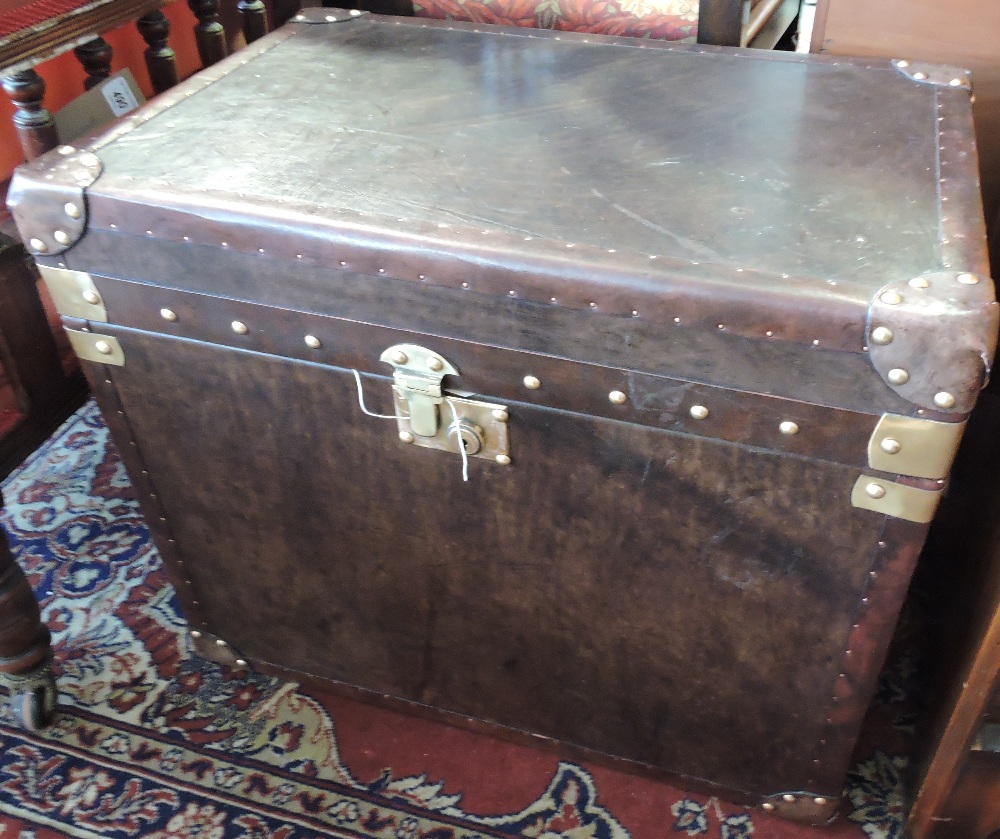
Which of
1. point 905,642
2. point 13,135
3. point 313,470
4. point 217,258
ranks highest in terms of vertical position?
point 217,258

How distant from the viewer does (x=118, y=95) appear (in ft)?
3.87

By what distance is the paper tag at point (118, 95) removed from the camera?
1171 mm

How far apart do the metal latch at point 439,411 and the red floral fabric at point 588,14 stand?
0.73 metres

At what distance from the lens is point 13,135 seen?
1597mm

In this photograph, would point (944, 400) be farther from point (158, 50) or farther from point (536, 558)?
point (158, 50)

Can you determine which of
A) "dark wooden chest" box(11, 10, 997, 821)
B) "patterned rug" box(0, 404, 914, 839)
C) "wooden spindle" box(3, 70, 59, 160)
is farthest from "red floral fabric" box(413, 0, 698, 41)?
"patterned rug" box(0, 404, 914, 839)

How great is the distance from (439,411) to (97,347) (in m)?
0.40

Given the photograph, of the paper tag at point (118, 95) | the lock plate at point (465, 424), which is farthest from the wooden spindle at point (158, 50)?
the lock plate at point (465, 424)

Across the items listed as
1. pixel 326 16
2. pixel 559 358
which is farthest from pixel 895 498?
pixel 326 16

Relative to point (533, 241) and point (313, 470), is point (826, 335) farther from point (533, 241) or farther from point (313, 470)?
point (313, 470)

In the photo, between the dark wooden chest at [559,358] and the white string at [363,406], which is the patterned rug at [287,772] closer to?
the dark wooden chest at [559,358]

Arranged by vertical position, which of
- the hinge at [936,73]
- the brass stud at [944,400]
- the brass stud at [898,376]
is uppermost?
the hinge at [936,73]

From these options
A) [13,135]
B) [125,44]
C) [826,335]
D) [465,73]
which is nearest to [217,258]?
[465,73]

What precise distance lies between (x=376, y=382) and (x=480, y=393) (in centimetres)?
11
